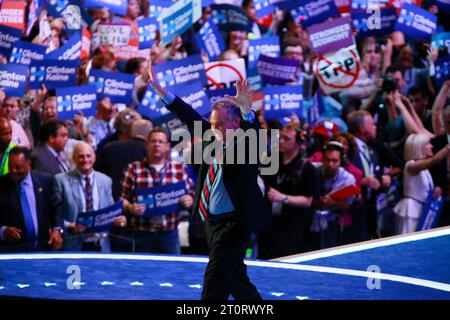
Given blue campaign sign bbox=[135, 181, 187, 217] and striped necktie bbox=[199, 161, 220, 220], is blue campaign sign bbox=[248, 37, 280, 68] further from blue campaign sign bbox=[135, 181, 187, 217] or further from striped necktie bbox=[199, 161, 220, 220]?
striped necktie bbox=[199, 161, 220, 220]

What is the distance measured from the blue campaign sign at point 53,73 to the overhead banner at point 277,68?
2031 millimetres

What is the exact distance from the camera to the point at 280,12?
13711 mm

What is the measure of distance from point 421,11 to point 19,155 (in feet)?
17.0

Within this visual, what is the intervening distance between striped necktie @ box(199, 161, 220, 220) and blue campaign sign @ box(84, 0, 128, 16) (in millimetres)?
4742

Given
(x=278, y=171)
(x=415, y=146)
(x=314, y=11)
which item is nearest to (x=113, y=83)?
(x=278, y=171)

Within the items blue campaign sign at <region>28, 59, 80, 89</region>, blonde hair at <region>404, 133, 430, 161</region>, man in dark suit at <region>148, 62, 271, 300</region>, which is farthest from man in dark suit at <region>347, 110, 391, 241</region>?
man in dark suit at <region>148, 62, 271, 300</region>

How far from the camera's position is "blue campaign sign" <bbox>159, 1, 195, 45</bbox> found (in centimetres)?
1162

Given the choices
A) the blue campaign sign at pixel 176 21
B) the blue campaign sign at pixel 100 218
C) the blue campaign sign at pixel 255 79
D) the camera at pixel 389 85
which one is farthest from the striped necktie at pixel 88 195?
the camera at pixel 389 85

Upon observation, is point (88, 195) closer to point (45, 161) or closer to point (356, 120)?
point (45, 161)

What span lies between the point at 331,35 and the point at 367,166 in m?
1.71

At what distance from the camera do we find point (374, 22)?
12312 millimetres

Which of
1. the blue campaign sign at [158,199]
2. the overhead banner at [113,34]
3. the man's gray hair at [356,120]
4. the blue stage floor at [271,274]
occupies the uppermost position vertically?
the overhead banner at [113,34]

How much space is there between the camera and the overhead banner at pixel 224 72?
11.5m

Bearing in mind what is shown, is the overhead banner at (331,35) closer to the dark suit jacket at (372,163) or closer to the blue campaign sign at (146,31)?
the dark suit jacket at (372,163)
